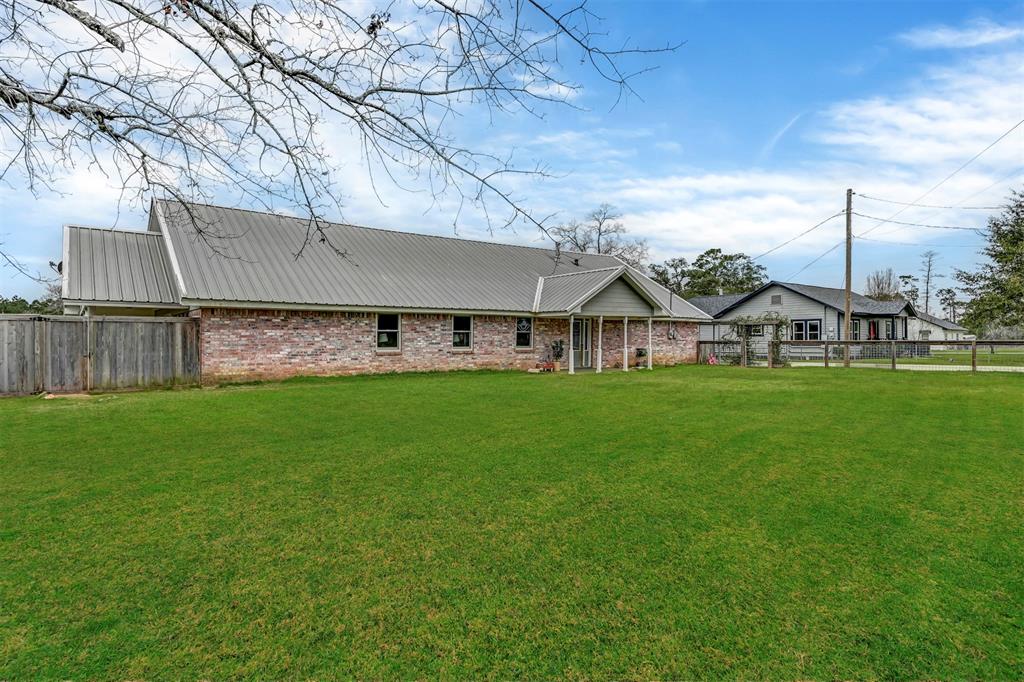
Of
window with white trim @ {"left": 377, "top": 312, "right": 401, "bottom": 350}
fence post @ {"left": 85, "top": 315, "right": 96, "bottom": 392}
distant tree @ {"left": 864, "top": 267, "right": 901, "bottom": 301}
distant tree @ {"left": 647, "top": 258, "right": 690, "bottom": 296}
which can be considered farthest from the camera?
distant tree @ {"left": 864, "top": 267, "right": 901, "bottom": 301}

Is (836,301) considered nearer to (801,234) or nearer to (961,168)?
(801,234)

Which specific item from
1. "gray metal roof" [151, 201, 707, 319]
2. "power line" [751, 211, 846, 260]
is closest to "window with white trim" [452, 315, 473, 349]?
"gray metal roof" [151, 201, 707, 319]

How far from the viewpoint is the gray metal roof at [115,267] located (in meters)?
14.2

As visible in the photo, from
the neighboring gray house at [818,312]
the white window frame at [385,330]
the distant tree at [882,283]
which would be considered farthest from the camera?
the distant tree at [882,283]

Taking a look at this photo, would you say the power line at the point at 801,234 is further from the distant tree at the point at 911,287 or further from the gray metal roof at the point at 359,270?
the distant tree at the point at 911,287

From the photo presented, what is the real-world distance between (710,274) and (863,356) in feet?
105

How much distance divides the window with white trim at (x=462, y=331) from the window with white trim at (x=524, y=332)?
6.14 feet

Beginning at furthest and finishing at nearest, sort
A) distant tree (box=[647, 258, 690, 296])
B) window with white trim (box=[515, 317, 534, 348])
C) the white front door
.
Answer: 1. distant tree (box=[647, 258, 690, 296])
2. the white front door
3. window with white trim (box=[515, 317, 534, 348])

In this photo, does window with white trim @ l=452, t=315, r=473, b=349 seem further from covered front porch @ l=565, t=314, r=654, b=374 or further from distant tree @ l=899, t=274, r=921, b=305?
distant tree @ l=899, t=274, r=921, b=305

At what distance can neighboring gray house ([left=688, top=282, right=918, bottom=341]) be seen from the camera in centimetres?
3231

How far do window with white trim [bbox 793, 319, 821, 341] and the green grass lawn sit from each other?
91.0ft

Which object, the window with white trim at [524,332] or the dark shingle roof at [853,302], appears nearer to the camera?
the window with white trim at [524,332]

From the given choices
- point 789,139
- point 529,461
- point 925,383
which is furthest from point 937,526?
point 925,383

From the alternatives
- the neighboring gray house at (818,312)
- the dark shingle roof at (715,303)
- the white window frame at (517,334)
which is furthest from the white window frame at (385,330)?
the dark shingle roof at (715,303)
